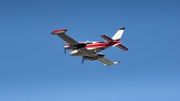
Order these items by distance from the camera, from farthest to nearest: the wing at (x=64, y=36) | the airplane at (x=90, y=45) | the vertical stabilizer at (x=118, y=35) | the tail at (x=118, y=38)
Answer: the vertical stabilizer at (x=118, y=35) < the tail at (x=118, y=38) < the airplane at (x=90, y=45) < the wing at (x=64, y=36)

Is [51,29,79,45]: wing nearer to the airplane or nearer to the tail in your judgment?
the airplane

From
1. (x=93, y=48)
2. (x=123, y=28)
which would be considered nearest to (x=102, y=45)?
(x=93, y=48)

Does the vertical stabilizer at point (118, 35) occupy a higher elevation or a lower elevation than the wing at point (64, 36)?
higher

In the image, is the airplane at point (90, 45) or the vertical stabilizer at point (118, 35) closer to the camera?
the airplane at point (90, 45)

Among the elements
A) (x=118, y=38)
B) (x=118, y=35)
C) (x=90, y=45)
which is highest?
(x=118, y=35)

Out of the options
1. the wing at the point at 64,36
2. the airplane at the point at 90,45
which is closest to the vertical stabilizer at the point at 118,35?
the airplane at the point at 90,45

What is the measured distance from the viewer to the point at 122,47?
365 feet

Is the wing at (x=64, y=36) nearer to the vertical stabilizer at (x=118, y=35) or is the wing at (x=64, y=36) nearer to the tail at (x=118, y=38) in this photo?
the tail at (x=118, y=38)

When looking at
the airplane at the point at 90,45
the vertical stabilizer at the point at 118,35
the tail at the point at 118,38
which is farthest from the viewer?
the vertical stabilizer at the point at 118,35

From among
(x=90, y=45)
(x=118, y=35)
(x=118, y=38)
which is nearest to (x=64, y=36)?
Answer: (x=90, y=45)

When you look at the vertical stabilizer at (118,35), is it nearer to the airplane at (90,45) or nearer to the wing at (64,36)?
the airplane at (90,45)

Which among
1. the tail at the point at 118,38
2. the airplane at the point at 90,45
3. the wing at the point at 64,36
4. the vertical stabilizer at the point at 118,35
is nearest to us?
the wing at the point at 64,36

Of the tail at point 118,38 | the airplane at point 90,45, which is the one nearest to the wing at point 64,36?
the airplane at point 90,45

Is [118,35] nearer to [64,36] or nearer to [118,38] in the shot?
[118,38]
